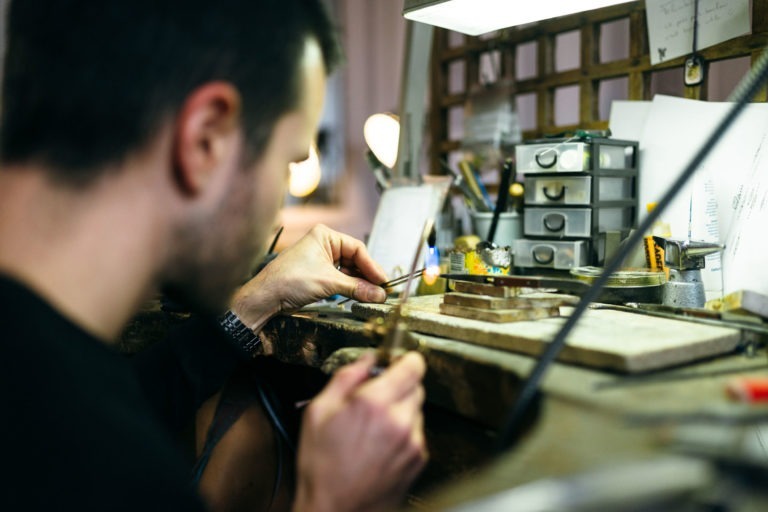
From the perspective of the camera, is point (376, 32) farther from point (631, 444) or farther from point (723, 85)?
point (631, 444)

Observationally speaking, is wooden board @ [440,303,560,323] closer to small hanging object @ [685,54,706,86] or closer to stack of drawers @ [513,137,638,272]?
stack of drawers @ [513,137,638,272]

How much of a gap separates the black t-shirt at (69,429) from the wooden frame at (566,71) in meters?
1.41

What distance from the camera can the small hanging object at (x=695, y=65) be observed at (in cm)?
146

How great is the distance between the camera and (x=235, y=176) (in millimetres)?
756

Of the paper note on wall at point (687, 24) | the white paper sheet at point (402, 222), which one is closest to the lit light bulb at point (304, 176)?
the white paper sheet at point (402, 222)

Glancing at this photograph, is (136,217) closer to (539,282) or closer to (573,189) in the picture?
(539,282)

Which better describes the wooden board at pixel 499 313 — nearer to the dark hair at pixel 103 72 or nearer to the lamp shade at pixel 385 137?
the dark hair at pixel 103 72

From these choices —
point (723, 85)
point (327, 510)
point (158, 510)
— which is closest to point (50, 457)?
point (158, 510)

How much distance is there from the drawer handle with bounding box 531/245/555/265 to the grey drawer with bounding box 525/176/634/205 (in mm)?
115

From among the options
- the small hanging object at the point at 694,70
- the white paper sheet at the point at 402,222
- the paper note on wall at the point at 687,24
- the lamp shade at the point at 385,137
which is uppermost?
the paper note on wall at the point at 687,24

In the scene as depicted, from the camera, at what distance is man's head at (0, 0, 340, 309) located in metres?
0.66

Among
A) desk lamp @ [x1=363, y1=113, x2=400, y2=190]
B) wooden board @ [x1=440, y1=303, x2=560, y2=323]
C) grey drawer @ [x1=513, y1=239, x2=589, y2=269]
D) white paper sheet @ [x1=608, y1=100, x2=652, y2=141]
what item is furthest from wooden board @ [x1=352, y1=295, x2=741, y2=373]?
desk lamp @ [x1=363, y1=113, x2=400, y2=190]

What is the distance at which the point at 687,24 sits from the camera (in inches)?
58.4

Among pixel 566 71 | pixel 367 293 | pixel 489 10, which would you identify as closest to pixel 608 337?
pixel 367 293
